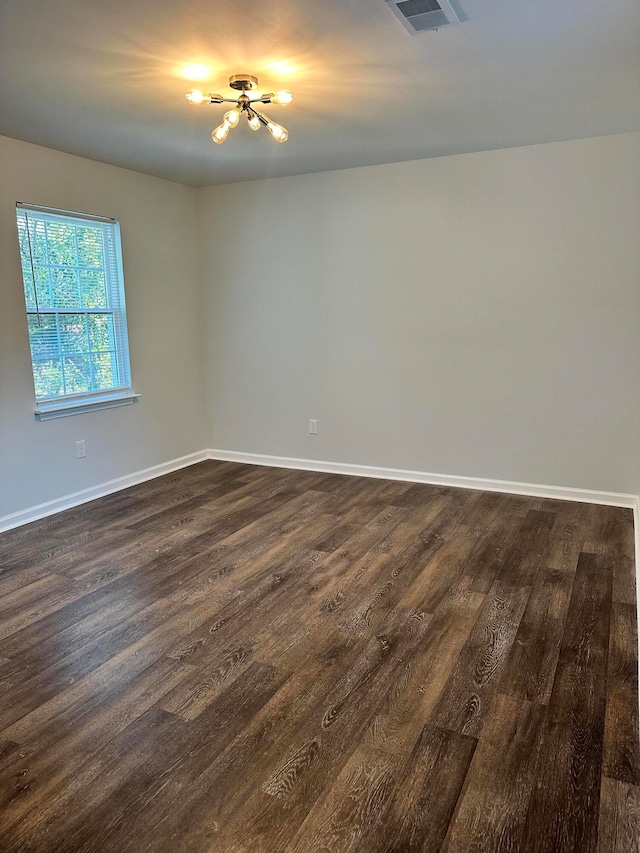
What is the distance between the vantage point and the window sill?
3947 millimetres

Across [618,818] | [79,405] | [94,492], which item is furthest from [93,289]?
[618,818]

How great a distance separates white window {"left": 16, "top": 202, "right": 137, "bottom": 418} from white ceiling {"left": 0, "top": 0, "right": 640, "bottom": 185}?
1.74 feet

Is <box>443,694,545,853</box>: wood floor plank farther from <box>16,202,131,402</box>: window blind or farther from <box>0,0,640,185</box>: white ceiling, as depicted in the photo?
<box>16,202,131,402</box>: window blind

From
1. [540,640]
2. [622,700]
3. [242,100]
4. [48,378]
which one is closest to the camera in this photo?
[622,700]

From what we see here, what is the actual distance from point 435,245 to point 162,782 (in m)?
3.74

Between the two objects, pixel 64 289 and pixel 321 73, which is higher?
pixel 321 73

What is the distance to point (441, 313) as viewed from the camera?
438cm

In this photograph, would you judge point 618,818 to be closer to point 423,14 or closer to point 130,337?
point 423,14

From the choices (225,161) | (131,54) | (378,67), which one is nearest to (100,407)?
(225,161)

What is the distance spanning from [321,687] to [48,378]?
289 centimetres

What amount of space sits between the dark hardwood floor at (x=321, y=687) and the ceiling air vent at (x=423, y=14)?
7.60ft

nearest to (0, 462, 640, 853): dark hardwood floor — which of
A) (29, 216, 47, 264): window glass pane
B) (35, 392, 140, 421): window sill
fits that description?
(35, 392, 140, 421): window sill

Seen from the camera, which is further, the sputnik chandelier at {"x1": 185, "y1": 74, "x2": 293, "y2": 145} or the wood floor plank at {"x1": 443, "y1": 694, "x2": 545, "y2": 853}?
the sputnik chandelier at {"x1": 185, "y1": 74, "x2": 293, "y2": 145}

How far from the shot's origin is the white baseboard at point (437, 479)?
160 inches
